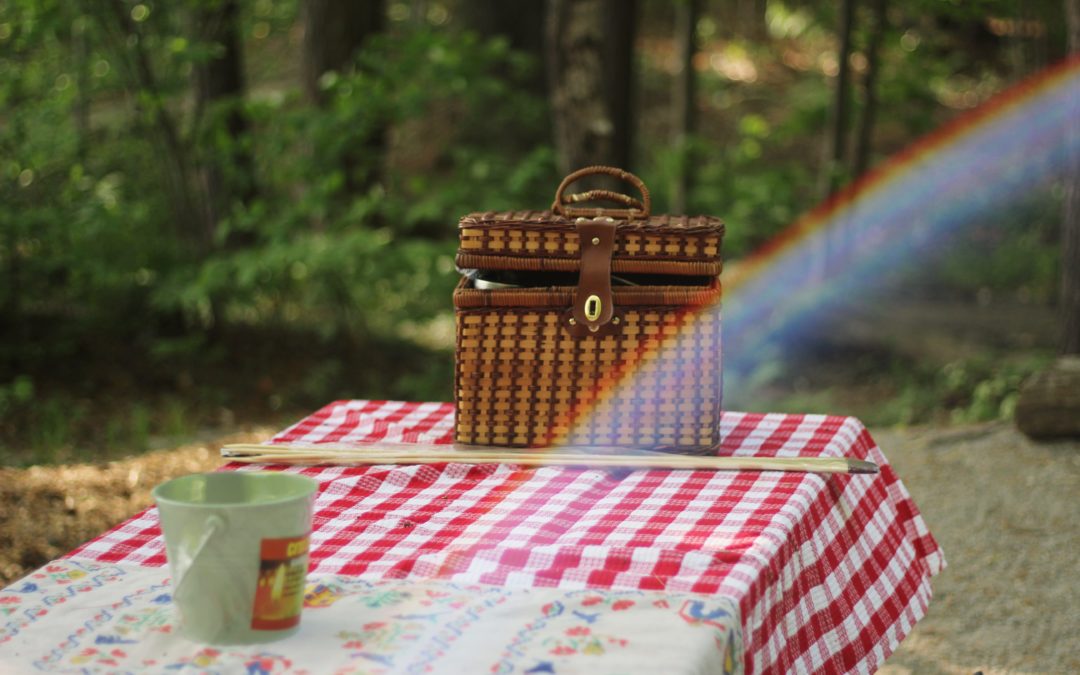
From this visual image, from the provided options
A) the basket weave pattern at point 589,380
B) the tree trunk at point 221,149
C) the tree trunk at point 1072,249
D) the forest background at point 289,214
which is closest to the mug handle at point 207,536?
the basket weave pattern at point 589,380

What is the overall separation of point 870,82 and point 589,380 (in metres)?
7.57

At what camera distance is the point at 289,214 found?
727 centimetres

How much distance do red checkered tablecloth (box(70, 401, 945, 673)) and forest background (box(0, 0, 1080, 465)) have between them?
13.6ft

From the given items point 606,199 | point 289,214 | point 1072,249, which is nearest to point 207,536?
point 606,199

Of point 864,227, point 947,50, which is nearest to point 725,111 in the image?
point 947,50

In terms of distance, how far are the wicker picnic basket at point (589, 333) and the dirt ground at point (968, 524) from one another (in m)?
1.67

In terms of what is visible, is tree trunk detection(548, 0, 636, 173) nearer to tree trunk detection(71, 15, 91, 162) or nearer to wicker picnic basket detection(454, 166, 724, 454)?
tree trunk detection(71, 15, 91, 162)

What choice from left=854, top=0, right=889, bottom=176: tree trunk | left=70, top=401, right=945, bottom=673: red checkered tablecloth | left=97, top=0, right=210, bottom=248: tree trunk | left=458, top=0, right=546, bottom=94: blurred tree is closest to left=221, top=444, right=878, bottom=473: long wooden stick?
left=70, top=401, right=945, bottom=673: red checkered tablecloth

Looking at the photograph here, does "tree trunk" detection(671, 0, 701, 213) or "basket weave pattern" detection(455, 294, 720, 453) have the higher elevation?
"tree trunk" detection(671, 0, 701, 213)

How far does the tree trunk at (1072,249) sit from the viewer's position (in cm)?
584

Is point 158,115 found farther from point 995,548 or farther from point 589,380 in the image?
point 589,380

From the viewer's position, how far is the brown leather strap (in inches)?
85.3

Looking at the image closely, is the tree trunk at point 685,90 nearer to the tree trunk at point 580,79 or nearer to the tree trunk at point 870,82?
the tree trunk at point 870,82

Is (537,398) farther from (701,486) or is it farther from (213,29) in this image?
(213,29)
